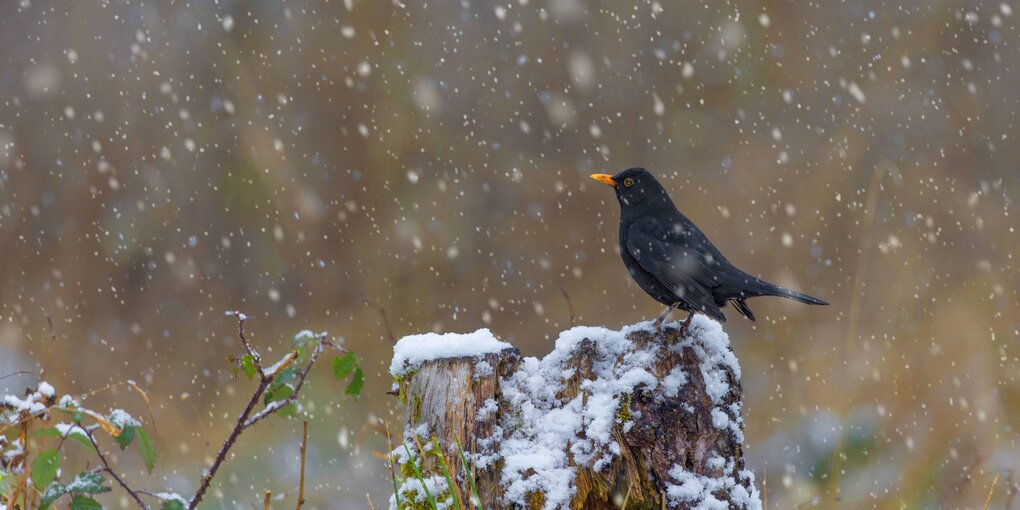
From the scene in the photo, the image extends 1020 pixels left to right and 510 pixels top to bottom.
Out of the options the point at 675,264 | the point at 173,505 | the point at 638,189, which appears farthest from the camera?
the point at 638,189

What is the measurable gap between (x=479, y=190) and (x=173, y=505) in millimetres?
6274

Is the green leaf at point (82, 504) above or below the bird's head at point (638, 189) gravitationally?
below

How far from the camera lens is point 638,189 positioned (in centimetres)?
379

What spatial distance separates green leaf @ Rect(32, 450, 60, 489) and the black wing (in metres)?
1.94

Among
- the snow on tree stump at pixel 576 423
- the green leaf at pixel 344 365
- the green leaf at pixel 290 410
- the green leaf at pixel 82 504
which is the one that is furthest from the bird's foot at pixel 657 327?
the green leaf at pixel 82 504

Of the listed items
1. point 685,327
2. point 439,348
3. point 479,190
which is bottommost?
point 439,348

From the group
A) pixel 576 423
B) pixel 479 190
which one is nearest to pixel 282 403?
pixel 576 423

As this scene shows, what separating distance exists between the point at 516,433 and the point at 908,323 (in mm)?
5987

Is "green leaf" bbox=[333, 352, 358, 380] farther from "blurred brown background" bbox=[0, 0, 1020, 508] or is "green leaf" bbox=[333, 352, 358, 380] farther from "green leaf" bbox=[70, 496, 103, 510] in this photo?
"blurred brown background" bbox=[0, 0, 1020, 508]

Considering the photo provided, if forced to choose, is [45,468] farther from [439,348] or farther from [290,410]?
[439,348]

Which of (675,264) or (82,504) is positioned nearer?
(82,504)

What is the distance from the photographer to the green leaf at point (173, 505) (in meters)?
2.37

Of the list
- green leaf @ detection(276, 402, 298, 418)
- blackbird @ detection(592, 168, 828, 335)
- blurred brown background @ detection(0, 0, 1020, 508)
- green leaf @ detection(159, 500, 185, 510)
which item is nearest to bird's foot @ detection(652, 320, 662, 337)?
blackbird @ detection(592, 168, 828, 335)

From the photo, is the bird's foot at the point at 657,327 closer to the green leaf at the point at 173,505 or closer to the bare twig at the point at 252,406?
the bare twig at the point at 252,406
